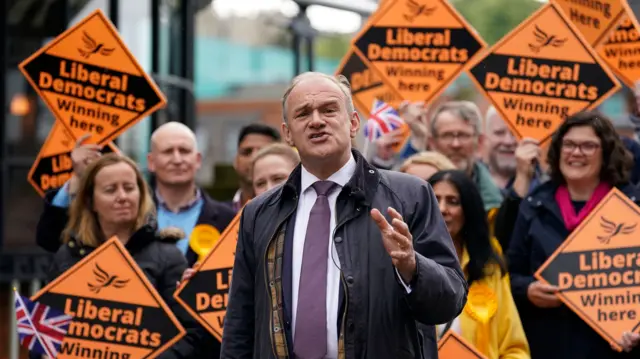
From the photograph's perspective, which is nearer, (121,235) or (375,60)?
(121,235)

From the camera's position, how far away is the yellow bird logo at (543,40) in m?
7.77

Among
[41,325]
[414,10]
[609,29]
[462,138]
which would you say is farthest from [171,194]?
[609,29]

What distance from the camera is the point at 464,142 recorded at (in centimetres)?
782

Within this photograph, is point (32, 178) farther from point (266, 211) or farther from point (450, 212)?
point (266, 211)

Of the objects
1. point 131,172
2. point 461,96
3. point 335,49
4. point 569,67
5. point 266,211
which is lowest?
point 266,211

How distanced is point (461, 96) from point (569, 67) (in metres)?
45.2

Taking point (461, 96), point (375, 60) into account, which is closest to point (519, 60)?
point (375, 60)

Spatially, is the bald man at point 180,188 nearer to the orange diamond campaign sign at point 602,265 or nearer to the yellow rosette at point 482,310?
the yellow rosette at point 482,310

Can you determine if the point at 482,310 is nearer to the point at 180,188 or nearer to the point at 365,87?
the point at 180,188

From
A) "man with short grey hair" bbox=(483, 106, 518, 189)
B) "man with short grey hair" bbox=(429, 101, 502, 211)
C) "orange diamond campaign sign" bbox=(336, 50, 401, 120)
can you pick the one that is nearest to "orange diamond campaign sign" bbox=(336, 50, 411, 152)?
"orange diamond campaign sign" bbox=(336, 50, 401, 120)

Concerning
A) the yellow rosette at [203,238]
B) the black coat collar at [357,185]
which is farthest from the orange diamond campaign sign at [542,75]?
the black coat collar at [357,185]

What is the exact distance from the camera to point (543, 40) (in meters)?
7.82

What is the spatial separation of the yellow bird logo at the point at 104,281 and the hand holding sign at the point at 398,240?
2570mm

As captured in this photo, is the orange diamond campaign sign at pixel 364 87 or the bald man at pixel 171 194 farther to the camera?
the orange diamond campaign sign at pixel 364 87
